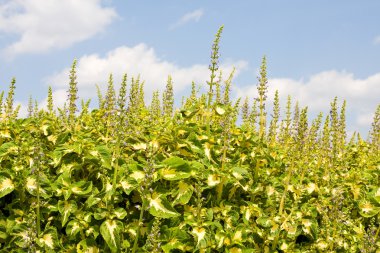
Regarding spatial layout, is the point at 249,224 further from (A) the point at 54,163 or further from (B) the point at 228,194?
(A) the point at 54,163

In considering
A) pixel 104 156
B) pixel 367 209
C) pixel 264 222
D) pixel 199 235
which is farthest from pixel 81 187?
pixel 367 209

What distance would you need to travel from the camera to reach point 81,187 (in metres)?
3.85

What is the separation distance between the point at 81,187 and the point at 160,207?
76cm

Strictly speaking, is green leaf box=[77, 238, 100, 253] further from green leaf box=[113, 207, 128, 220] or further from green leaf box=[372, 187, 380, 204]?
green leaf box=[372, 187, 380, 204]

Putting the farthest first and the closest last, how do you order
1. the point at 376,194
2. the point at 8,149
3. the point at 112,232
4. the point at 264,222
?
1. the point at 376,194
2. the point at 264,222
3. the point at 8,149
4. the point at 112,232

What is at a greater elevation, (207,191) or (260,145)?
(260,145)

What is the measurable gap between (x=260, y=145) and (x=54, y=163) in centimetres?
218

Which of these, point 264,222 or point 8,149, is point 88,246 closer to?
point 8,149

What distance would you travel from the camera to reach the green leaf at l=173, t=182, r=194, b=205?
3.85 meters

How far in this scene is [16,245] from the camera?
388 centimetres

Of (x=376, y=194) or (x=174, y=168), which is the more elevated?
(x=174, y=168)

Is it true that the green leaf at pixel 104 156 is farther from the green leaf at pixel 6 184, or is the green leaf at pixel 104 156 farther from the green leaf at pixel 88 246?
the green leaf at pixel 6 184

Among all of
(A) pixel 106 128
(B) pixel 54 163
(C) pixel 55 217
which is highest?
(A) pixel 106 128

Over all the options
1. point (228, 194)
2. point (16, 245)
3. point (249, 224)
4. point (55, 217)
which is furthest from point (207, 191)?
point (16, 245)
